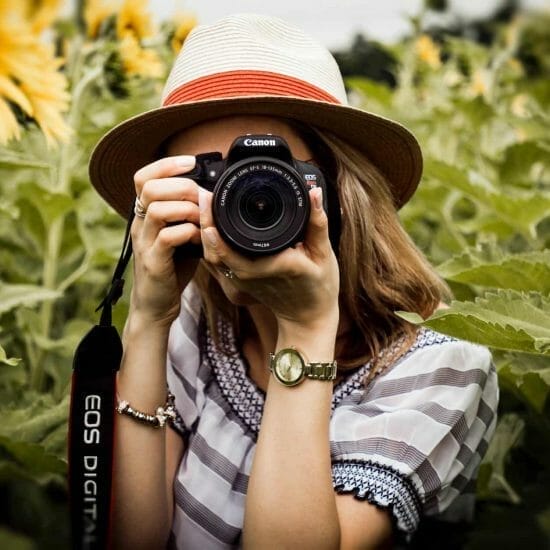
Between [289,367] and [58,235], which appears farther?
[58,235]

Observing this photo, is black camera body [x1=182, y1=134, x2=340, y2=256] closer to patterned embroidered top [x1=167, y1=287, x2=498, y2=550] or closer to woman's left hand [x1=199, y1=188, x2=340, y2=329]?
woman's left hand [x1=199, y1=188, x2=340, y2=329]

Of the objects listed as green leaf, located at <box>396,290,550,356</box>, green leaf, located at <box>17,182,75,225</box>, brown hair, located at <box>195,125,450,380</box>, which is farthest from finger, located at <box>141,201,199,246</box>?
green leaf, located at <box>17,182,75,225</box>

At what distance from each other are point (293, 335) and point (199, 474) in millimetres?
307

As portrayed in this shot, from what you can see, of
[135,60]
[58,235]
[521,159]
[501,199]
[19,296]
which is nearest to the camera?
[19,296]

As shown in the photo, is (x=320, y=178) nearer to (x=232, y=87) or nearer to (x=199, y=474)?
(x=232, y=87)

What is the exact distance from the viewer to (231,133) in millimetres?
1110

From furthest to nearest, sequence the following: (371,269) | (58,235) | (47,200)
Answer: (58,235) → (47,200) → (371,269)

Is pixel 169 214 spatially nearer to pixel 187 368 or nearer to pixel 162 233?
pixel 162 233

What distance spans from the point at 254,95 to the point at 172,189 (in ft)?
0.58

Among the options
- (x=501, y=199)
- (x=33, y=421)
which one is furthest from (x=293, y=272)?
(x=501, y=199)

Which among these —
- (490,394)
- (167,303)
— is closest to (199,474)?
(167,303)

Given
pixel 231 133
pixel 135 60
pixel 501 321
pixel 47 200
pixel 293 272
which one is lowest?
pixel 501 321

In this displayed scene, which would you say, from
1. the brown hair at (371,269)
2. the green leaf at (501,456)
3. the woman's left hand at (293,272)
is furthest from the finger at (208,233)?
the green leaf at (501,456)

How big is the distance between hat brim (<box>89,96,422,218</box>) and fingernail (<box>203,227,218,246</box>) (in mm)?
187
